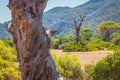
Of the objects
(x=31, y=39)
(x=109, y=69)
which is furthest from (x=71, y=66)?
(x=31, y=39)

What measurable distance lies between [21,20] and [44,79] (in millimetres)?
1341

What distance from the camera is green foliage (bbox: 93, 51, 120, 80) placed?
16062 millimetres

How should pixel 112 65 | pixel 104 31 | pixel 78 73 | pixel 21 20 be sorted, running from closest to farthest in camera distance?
pixel 21 20, pixel 112 65, pixel 78 73, pixel 104 31

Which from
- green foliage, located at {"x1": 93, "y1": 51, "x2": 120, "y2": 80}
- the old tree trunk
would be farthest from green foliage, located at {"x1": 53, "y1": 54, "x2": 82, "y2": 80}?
the old tree trunk

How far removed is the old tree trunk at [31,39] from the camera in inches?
301

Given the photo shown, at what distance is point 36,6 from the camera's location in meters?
7.89

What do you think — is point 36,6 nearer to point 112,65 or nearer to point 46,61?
point 46,61

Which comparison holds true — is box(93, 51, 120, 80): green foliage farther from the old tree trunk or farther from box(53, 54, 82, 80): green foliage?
the old tree trunk

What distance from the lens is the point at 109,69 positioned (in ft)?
52.8

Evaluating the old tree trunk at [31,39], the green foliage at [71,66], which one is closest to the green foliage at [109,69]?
the green foliage at [71,66]

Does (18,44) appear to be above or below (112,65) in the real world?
above

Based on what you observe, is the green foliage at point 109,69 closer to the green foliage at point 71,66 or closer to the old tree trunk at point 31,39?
the green foliage at point 71,66

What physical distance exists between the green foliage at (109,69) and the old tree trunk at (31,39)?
27.3 feet

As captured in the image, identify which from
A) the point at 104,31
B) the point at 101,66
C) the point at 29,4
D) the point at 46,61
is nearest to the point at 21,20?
the point at 29,4
